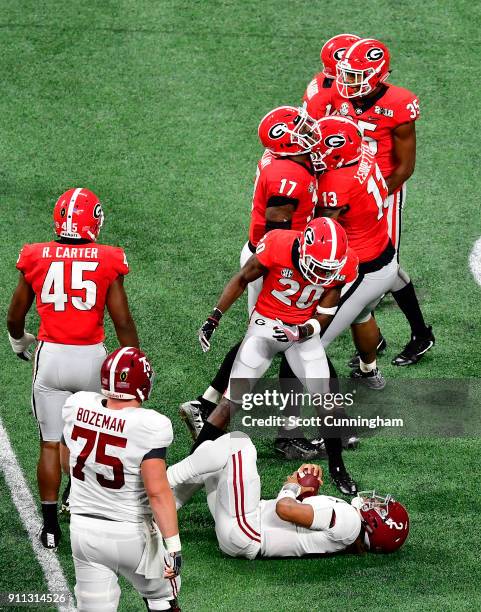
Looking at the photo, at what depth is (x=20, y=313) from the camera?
758cm

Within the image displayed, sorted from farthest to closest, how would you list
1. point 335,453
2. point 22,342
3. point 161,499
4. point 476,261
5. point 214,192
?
point 214,192 < point 476,261 < point 335,453 < point 22,342 < point 161,499

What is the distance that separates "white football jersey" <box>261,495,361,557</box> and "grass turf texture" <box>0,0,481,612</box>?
90 mm

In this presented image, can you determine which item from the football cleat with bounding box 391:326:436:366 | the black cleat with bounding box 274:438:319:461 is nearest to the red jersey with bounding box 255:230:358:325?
the black cleat with bounding box 274:438:319:461

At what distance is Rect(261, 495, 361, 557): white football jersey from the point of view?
7.24m

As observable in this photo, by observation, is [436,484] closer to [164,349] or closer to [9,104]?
[164,349]

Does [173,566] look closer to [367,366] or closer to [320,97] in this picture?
[367,366]

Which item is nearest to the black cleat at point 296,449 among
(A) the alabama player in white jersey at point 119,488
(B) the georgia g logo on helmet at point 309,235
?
(B) the georgia g logo on helmet at point 309,235

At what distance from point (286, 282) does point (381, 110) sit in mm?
1773

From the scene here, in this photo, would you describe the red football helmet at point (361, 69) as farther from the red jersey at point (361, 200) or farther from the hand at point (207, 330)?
the hand at point (207, 330)

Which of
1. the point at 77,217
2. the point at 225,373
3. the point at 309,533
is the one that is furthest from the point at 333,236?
the point at 309,533

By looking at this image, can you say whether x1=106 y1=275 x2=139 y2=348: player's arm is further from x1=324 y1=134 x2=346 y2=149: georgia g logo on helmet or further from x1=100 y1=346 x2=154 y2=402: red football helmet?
x1=324 y1=134 x2=346 y2=149: georgia g logo on helmet

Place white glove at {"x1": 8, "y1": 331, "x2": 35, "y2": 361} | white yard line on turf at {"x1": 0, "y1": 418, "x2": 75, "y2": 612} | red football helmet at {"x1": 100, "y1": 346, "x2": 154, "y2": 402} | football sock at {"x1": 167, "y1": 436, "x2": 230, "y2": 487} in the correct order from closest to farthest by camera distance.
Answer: red football helmet at {"x1": 100, "y1": 346, "x2": 154, "y2": 402} → white yard line on turf at {"x1": 0, "y1": 418, "x2": 75, "y2": 612} → football sock at {"x1": 167, "y1": 436, "x2": 230, "y2": 487} → white glove at {"x1": 8, "y1": 331, "x2": 35, "y2": 361}

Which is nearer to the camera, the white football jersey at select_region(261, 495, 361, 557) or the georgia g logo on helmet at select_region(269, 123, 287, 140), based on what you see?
the white football jersey at select_region(261, 495, 361, 557)
